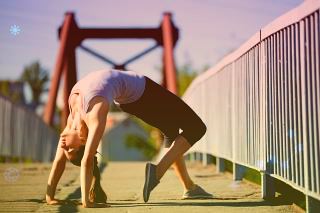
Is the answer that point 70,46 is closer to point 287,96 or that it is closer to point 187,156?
point 187,156

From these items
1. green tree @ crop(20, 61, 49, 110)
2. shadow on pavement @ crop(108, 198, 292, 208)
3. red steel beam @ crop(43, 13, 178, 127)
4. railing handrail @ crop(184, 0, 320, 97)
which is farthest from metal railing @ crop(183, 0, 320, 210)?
green tree @ crop(20, 61, 49, 110)

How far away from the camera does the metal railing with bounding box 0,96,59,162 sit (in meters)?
11.0

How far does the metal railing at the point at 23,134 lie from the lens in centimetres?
1098

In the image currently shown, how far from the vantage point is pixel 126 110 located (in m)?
3.75

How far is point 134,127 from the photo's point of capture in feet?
224

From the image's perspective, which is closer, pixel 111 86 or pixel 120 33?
pixel 111 86

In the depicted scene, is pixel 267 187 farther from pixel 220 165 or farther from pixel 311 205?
pixel 220 165

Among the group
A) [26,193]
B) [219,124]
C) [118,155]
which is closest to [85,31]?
[219,124]

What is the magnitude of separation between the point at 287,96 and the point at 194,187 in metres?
1.07

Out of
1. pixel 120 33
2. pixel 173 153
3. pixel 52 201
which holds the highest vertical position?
pixel 120 33

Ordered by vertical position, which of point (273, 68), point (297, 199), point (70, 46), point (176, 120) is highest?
point (70, 46)

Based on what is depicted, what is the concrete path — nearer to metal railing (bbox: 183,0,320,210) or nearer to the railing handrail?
metal railing (bbox: 183,0,320,210)

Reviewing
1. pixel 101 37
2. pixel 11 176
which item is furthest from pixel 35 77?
pixel 11 176

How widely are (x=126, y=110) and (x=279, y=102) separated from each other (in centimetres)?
100
